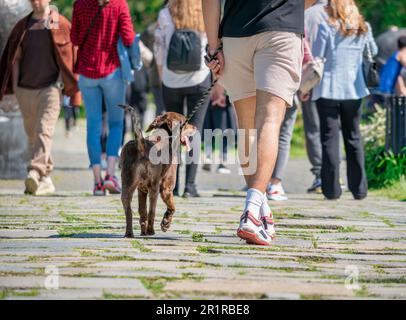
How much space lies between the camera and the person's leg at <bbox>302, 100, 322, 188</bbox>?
12258 mm

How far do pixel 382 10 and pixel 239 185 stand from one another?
11856 millimetres

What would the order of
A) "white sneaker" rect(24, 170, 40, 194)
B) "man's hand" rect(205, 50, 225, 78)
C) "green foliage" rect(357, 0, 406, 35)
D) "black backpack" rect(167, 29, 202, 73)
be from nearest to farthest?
"man's hand" rect(205, 50, 225, 78) < "black backpack" rect(167, 29, 202, 73) < "white sneaker" rect(24, 170, 40, 194) < "green foliage" rect(357, 0, 406, 35)

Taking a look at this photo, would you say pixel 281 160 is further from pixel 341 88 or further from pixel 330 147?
pixel 341 88

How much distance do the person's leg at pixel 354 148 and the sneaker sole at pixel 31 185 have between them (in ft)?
10.1

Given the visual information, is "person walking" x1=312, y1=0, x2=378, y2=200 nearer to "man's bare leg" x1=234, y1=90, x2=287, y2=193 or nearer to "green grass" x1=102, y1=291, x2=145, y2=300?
"man's bare leg" x1=234, y1=90, x2=287, y2=193

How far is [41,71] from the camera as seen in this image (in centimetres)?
1138

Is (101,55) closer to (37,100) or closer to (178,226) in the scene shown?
(37,100)

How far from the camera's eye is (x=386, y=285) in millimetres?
5680

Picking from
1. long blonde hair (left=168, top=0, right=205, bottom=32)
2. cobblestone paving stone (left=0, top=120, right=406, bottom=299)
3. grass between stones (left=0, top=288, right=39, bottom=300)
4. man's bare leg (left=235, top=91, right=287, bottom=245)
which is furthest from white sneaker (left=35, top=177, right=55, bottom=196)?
grass between stones (left=0, top=288, right=39, bottom=300)

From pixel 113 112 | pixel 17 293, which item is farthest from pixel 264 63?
pixel 113 112

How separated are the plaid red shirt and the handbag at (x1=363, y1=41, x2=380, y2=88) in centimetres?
229

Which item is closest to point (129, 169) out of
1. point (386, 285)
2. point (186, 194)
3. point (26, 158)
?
point (386, 285)

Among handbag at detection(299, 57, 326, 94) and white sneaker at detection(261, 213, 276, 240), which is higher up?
handbag at detection(299, 57, 326, 94)

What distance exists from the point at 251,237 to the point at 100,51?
4.41 meters
